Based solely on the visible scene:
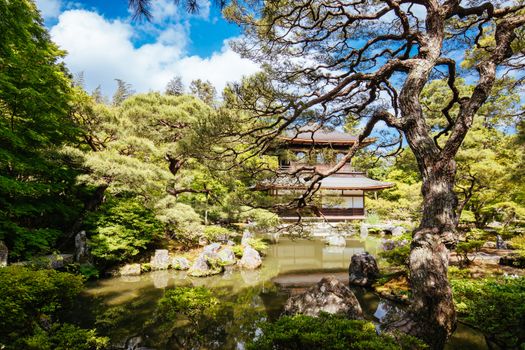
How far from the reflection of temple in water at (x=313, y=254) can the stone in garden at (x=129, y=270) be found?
4.44m

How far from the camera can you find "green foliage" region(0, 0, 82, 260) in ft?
21.2

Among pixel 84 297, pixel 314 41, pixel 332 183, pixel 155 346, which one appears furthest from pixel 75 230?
pixel 332 183

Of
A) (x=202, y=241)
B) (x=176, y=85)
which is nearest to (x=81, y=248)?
(x=202, y=241)

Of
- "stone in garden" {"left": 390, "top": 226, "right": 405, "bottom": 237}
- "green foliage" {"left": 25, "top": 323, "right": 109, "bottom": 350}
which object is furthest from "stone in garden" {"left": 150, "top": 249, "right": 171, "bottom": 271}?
"stone in garden" {"left": 390, "top": 226, "right": 405, "bottom": 237}

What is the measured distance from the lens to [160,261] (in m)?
9.12

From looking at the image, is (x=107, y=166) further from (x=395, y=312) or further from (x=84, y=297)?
(x=395, y=312)

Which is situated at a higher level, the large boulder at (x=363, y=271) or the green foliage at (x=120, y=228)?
the green foliage at (x=120, y=228)

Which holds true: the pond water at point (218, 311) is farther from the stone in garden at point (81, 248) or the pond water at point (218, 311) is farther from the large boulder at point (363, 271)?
the stone in garden at point (81, 248)

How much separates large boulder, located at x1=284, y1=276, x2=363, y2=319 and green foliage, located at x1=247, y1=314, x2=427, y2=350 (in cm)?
228

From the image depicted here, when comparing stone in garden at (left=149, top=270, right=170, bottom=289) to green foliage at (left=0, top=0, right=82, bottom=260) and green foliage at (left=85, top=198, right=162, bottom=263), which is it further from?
green foliage at (left=0, top=0, right=82, bottom=260)

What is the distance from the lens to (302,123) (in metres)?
4.88

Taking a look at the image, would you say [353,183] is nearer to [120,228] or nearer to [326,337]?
[120,228]

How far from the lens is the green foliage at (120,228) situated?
802 cm

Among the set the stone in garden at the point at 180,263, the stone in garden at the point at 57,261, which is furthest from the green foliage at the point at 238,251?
the stone in garden at the point at 57,261
